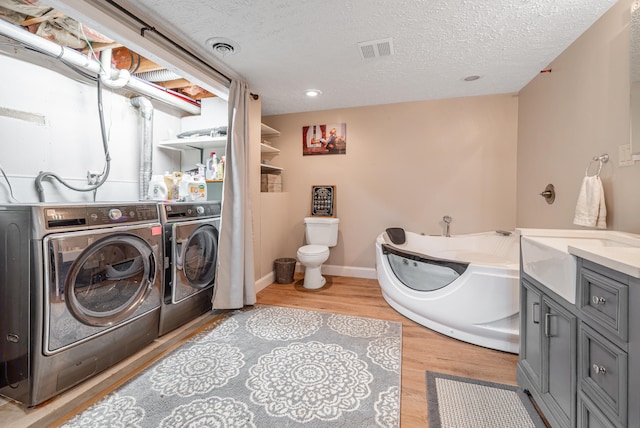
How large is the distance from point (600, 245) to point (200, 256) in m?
2.47

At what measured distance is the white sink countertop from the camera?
0.74 m

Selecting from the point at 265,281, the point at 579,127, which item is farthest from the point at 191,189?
the point at 579,127

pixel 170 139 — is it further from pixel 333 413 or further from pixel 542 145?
pixel 542 145

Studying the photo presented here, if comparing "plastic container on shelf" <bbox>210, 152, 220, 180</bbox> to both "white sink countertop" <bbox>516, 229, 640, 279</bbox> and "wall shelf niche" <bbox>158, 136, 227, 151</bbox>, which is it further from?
"white sink countertop" <bbox>516, 229, 640, 279</bbox>

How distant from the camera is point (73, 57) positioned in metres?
1.85

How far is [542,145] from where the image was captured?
7.80ft

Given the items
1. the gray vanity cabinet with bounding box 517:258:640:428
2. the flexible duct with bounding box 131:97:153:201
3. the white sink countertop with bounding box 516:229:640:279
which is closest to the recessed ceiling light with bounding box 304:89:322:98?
the flexible duct with bounding box 131:97:153:201

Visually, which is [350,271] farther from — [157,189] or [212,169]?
[157,189]

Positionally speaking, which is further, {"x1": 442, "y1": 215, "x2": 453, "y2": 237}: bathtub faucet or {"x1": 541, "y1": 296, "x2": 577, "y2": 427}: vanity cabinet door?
{"x1": 442, "y1": 215, "x2": 453, "y2": 237}: bathtub faucet

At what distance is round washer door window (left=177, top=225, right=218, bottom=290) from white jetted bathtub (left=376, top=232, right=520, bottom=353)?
154cm

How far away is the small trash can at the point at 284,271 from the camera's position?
124 inches

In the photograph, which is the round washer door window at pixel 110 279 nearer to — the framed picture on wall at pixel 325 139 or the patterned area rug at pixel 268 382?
the patterned area rug at pixel 268 382

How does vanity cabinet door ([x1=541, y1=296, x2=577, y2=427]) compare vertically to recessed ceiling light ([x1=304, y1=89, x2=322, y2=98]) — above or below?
below

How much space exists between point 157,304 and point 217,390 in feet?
2.54
